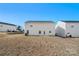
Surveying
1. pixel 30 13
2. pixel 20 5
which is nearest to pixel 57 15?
pixel 30 13

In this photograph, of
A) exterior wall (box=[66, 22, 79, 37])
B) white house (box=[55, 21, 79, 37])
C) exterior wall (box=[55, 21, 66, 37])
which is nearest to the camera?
exterior wall (box=[66, 22, 79, 37])

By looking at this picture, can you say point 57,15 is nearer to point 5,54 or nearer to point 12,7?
point 12,7

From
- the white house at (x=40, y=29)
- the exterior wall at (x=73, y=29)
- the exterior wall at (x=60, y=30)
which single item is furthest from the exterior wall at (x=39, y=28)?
the exterior wall at (x=73, y=29)

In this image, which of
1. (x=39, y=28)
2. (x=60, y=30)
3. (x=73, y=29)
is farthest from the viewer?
(x=60, y=30)

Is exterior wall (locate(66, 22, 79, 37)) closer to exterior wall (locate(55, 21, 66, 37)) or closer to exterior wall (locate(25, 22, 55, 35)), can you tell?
exterior wall (locate(55, 21, 66, 37))

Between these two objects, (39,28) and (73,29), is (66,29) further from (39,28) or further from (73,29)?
(39,28)

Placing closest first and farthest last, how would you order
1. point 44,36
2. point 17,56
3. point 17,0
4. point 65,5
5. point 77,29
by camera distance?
point 17,56 → point 17,0 → point 65,5 → point 77,29 → point 44,36

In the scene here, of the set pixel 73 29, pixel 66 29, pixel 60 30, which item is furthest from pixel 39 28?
pixel 73 29

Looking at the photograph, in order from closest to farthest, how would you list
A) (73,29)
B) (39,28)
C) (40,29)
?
(40,29)
(73,29)
(39,28)

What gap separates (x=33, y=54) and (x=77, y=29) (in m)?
2.87

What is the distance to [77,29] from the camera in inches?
262

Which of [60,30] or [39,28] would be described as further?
[60,30]

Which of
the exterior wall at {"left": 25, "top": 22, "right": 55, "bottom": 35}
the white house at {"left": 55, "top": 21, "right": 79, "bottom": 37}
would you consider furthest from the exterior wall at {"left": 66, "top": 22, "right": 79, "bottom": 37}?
the exterior wall at {"left": 25, "top": 22, "right": 55, "bottom": 35}

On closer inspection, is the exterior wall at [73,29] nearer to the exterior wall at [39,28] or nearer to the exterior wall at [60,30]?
the exterior wall at [60,30]
